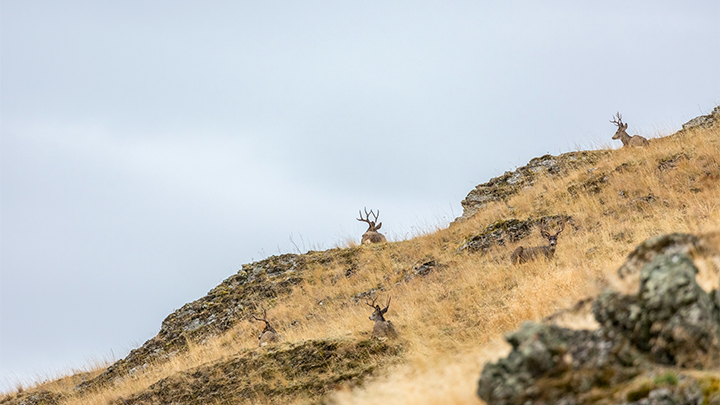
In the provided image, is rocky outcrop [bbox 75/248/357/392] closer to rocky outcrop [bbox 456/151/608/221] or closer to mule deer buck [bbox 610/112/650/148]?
rocky outcrop [bbox 456/151/608/221]

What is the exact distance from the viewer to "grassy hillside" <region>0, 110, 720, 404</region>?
28.1 ft

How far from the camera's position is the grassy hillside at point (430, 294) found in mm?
8570

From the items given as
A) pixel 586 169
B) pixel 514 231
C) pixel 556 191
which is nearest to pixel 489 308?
pixel 514 231

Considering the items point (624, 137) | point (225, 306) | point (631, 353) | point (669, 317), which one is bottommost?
point (631, 353)

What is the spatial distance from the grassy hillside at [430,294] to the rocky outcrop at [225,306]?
7cm

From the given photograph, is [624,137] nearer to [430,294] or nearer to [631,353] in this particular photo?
[430,294]

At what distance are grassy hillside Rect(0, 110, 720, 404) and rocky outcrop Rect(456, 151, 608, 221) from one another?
0.09m

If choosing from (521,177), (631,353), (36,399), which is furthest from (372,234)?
(631,353)

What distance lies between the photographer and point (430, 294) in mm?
13352

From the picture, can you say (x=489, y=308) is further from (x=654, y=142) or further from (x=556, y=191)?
(x=654, y=142)

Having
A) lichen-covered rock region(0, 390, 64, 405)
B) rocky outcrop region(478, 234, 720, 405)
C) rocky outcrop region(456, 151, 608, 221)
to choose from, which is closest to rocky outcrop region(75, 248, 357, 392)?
lichen-covered rock region(0, 390, 64, 405)

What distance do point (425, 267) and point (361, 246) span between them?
6.50 metres

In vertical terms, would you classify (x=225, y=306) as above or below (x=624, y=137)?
below

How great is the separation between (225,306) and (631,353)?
60.8ft
